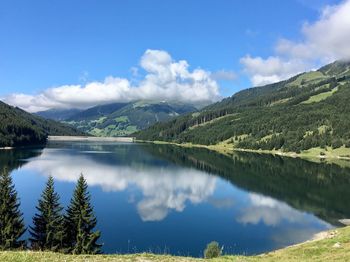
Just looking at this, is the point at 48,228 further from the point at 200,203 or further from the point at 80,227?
the point at 200,203

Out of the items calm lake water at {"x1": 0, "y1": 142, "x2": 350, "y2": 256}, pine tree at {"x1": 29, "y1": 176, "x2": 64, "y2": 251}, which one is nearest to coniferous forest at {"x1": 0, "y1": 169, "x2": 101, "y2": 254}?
pine tree at {"x1": 29, "y1": 176, "x2": 64, "y2": 251}

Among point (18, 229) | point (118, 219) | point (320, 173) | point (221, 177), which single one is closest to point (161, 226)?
point (118, 219)

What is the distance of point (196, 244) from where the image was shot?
69.2 m

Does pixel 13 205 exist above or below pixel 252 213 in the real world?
above

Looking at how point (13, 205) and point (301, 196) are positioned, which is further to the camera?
point (301, 196)

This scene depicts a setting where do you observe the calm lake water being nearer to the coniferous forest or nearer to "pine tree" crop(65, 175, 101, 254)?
"pine tree" crop(65, 175, 101, 254)

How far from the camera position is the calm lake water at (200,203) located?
72312mm

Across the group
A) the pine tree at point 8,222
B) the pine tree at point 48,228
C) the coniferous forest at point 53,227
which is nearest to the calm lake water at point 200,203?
the coniferous forest at point 53,227

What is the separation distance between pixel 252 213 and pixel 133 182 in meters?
55.1

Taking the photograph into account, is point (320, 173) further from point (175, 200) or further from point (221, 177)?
point (175, 200)

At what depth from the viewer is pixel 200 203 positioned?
10662 centimetres

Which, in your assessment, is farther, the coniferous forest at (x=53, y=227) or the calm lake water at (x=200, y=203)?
the calm lake water at (x=200, y=203)

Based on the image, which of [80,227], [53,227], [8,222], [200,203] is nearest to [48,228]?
[53,227]

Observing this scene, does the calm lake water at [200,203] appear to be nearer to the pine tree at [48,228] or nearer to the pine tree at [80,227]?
the pine tree at [80,227]
